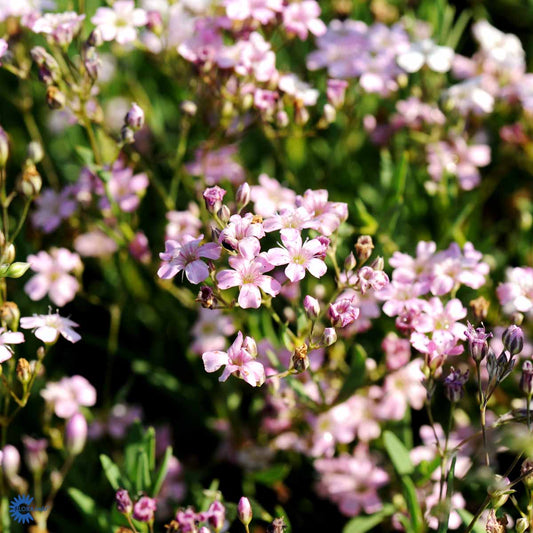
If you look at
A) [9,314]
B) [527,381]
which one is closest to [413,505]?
[527,381]

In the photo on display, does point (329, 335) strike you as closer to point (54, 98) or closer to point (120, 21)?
point (54, 98)

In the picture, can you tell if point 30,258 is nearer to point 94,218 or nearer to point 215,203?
point 94,218

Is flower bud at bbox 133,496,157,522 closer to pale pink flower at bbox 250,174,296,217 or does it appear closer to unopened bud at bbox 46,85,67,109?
pale pink flower at bbox 250,174,296,217

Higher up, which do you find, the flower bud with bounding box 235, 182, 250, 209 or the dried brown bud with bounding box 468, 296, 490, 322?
the flower bud with bounding box 235, 182, 250, 209

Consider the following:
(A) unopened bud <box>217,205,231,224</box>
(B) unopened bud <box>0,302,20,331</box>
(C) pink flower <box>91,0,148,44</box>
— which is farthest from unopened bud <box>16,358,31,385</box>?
(C) pink flower <box>91,0,148,44</box>

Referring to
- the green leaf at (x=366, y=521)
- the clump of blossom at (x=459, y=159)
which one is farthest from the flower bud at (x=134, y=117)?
the green leaf at (x=366, y=521)

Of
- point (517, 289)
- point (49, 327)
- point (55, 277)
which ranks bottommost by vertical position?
point (55, 277)

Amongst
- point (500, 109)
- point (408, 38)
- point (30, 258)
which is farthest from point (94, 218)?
point (500, 109)
